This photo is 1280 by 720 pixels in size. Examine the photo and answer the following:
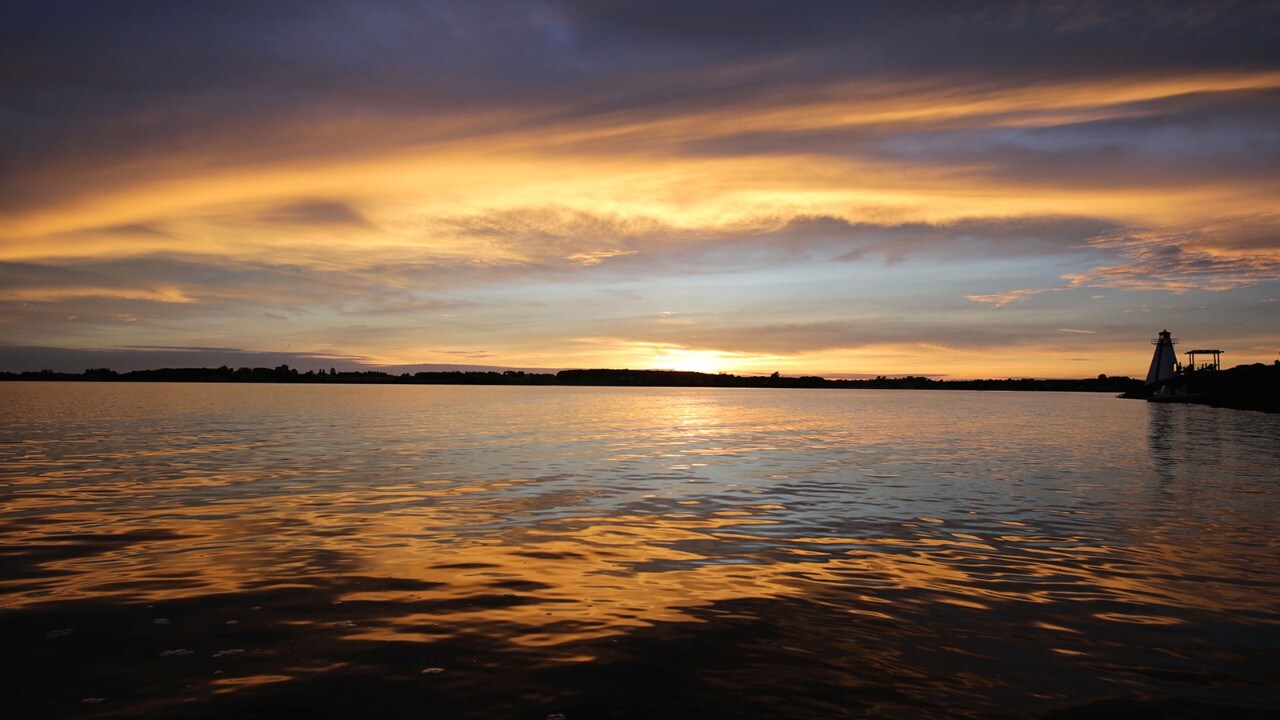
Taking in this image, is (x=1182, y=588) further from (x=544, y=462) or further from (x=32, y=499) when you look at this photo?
(x=32, y=499)

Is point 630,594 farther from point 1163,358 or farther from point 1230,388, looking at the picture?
point 1163,358

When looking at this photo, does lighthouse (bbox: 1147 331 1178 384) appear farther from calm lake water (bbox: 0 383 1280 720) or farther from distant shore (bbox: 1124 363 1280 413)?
calm lake water (bbox: 0 383 1280 720)

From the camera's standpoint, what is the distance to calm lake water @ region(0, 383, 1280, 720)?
341 inches

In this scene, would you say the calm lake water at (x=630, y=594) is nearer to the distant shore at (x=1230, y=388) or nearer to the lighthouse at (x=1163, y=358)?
the distant shore at (x=1230, y=388)

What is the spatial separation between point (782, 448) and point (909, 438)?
14348 mm

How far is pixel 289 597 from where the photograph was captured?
12.5 metres

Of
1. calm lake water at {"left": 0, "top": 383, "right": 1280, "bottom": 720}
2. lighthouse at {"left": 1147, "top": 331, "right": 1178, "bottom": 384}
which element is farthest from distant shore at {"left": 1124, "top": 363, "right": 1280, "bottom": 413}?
calm lake water at {"left": 0, "top": 383, "right": 1280, "bottom": 720}

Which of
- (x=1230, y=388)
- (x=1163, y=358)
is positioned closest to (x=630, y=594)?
(x=1230, y=388)

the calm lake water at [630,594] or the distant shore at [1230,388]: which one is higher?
the distant shore at [1230,388]

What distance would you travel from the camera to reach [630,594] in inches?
514

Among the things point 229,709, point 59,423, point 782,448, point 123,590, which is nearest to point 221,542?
point 123,590

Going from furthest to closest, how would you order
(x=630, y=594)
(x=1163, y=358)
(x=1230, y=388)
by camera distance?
(x=1163, y=358)
(x=1230, y=388)
(x=630, y=594)

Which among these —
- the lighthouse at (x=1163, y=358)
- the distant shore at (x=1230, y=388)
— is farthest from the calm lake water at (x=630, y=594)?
the lighthouse at (x=1163, y=358)

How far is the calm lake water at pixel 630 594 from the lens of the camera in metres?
8.66
